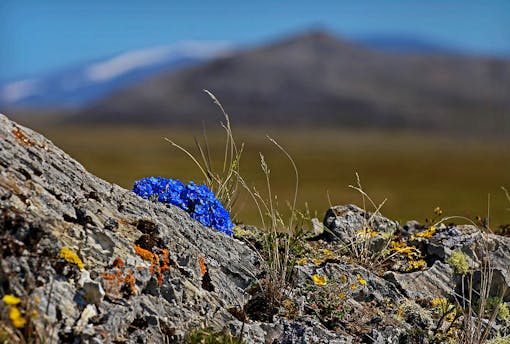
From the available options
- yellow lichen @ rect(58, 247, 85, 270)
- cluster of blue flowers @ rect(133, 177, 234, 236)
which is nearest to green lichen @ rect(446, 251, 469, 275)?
cluster of blue flowers @ rect(133, 177, 234, 236)

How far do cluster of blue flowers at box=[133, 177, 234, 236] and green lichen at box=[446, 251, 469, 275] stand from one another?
244 cm

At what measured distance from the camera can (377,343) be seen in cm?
640

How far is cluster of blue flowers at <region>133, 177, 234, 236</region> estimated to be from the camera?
25.5 feet

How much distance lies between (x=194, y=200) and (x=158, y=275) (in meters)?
1.81

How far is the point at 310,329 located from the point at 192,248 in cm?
141

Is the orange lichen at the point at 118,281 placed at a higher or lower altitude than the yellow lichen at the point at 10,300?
higher

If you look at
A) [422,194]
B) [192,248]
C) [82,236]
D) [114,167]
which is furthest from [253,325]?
[114,167]

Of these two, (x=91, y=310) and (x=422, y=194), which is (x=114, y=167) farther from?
(x=91, y=310)

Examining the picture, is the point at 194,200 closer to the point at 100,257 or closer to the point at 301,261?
the point at 301,261

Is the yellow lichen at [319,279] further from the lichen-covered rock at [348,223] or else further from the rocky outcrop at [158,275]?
the lichen-covered rock at [348,223]

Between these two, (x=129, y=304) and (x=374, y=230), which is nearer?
(x=129, y=304)

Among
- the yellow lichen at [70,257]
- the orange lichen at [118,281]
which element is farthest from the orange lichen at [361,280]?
the yellow lichen at [70,257]

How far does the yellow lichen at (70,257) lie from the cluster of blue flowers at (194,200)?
1.97 m

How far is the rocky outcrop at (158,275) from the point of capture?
553cm
